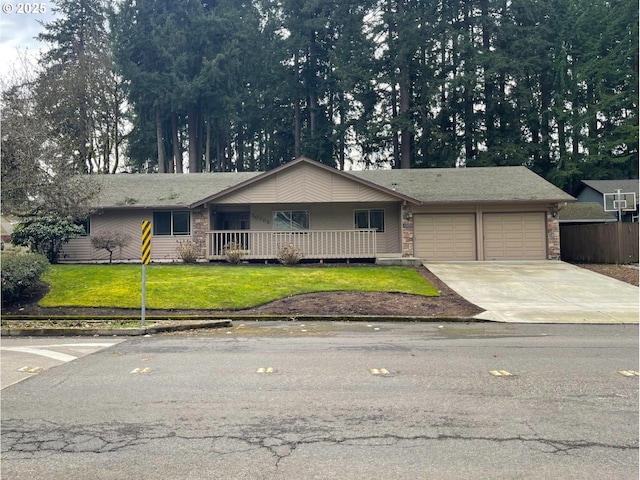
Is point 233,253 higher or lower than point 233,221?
lower

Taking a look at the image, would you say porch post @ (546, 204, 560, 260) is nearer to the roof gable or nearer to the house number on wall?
the roof gable

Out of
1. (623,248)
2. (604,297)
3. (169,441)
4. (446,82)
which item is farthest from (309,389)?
(446,82)

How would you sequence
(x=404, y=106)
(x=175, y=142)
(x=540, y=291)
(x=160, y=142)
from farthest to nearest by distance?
(x=175, y=142)
(x=160, y=142)
(x=404, y=106)
(x=540, y=291)

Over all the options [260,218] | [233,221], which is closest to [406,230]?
[260,218]

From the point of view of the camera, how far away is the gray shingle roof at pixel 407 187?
21469mm

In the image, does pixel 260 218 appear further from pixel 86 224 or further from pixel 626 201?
pixel 626 201

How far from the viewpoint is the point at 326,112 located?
1674 inches

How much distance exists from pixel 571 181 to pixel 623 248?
56.6 feet

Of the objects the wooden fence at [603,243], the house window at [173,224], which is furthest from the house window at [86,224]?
the wooden fence at [603,243]

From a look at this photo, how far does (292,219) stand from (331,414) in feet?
58.1

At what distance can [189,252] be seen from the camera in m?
20.5

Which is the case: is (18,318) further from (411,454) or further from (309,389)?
(411,454)

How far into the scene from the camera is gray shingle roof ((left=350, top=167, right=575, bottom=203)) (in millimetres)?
21234

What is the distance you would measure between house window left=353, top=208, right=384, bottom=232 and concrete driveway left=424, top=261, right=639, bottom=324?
2.95 meters
